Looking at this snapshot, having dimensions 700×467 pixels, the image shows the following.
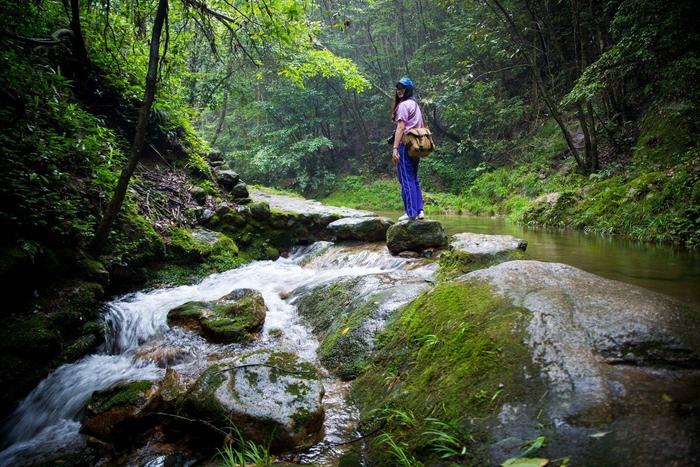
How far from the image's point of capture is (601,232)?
25.1 feet

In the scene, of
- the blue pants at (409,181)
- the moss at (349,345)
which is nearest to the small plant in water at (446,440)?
the moss at (349,345)

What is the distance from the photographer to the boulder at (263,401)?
7.28ft

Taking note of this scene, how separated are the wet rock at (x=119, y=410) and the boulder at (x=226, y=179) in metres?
6.33

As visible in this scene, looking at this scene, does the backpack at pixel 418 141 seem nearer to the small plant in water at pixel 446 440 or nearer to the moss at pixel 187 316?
the moss at pixel 187 316

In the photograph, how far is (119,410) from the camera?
8.49 feet

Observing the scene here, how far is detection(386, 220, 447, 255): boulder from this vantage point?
19.2 feet

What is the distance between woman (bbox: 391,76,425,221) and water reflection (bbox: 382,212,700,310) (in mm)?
1884

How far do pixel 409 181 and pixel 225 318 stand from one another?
3411mm

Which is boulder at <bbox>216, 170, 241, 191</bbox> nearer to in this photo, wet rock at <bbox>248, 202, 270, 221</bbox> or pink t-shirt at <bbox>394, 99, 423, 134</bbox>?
wet rock at <bbox>248, 202, 270, 221</bbox>

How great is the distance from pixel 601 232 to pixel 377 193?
15577mm

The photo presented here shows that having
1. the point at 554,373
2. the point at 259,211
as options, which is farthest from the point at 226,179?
the point at 554,373

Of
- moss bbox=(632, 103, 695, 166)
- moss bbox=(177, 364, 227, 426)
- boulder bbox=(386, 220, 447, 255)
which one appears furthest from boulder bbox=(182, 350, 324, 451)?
moss bbox=(632, 103, 695, 166)

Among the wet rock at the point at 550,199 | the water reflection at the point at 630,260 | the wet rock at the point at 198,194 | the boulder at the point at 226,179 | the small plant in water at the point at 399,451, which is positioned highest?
the boulder at the point at 226,179

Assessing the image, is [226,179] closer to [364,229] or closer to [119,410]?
[364,229]
